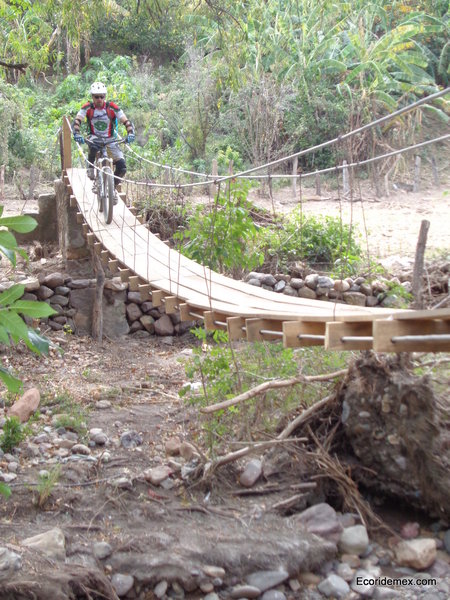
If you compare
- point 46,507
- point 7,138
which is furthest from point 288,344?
point 7,138

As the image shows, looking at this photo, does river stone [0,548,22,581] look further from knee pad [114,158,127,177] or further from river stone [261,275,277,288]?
river stone [261,275,277,288]

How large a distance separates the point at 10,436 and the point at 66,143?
3232mm

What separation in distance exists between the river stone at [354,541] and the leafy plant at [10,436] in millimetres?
1542

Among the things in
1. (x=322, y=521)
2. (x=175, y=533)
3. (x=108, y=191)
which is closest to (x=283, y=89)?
(x=108, y=191)

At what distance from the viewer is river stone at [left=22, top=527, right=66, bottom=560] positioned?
2572mm

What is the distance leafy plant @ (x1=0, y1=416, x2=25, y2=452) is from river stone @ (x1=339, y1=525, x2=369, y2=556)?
1.54 meters

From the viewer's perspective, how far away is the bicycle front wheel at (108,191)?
478 centimetres

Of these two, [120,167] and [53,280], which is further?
[53,280]

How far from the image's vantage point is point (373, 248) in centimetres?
639

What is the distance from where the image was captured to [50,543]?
8.55ft

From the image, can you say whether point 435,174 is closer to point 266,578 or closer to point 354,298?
point 354,298

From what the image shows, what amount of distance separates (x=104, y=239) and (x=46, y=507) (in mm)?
2037

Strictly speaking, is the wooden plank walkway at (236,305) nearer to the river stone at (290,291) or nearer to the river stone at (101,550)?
the river stone at (101,550)

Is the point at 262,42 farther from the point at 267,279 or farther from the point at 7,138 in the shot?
the point at 267,279
